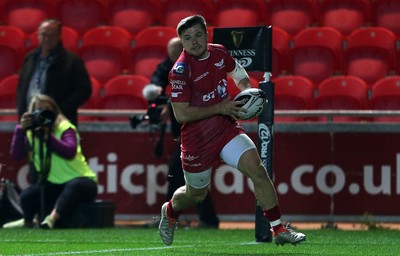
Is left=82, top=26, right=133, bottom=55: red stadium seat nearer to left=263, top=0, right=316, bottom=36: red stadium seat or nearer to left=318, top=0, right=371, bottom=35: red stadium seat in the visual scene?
left=263, top=0, right=316, bottom=36: red stadium seat

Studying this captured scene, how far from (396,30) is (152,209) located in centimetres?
480

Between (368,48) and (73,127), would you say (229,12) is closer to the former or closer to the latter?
(368,48)

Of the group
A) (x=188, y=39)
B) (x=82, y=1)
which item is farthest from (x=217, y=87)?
(x=82, y=1)

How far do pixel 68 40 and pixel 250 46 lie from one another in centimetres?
686

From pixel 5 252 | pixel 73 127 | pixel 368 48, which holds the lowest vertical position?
pixel 5 252

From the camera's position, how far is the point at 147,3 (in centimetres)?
1709

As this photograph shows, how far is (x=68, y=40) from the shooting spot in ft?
54.5

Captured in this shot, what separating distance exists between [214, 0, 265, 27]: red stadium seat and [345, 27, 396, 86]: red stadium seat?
1550mm

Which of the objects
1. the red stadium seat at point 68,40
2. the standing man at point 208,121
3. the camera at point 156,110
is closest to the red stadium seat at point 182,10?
the red stadium seat at point 68,40

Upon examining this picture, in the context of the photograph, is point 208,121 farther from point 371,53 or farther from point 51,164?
point 371,53

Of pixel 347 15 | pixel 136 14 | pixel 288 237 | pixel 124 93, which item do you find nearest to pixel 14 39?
pixel 136 14

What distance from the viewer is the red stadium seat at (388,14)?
637 inches

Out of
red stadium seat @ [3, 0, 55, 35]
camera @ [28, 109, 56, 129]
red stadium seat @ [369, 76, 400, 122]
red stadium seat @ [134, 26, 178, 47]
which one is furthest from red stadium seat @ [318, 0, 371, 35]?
camera @ [28, 109, 56, 129]

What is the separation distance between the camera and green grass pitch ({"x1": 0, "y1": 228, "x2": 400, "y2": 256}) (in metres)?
9.21
